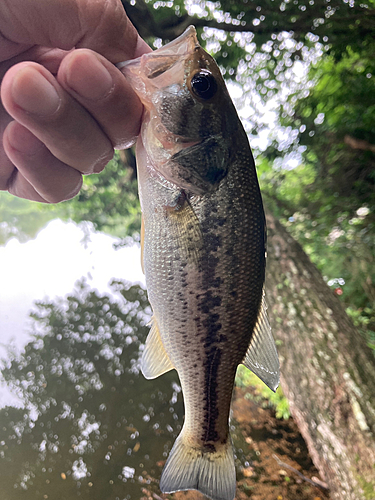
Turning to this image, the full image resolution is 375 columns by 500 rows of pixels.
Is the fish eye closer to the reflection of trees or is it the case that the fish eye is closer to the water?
the reflection of trees

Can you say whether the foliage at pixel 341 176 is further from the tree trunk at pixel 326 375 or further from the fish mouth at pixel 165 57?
the fish mouth at pixel 165 57

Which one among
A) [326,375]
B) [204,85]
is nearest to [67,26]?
[204,85]

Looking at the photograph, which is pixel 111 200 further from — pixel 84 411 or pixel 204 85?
pixel 204 85

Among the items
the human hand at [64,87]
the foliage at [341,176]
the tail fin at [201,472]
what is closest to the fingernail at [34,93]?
the human hand at [64,87]

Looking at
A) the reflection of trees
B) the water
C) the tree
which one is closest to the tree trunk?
the tree

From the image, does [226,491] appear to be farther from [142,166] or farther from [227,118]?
[227,118]

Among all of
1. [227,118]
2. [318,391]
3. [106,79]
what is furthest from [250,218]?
[318,391]
